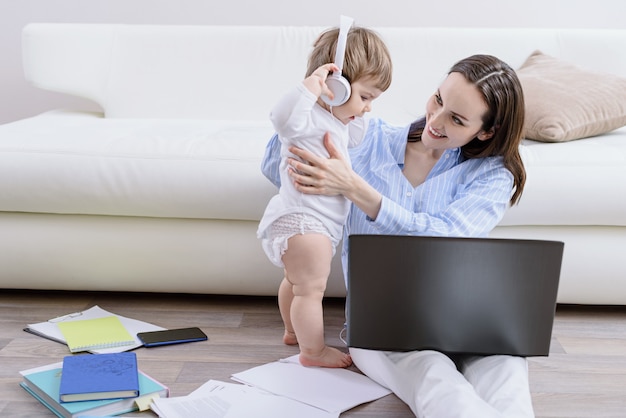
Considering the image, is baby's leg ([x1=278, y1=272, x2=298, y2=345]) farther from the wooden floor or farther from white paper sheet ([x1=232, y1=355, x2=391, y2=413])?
white paper sheet ([x1=232, y1=355, x2=391, y2=413])

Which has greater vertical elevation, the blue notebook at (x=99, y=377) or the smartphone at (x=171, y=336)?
the blue notebook at (x=99, y=377)

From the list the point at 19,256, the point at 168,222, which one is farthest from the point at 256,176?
the point at 19,256

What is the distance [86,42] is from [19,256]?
111 centimetres

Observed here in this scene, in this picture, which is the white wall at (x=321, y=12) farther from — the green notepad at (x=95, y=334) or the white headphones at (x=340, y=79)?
the white headphones at (x=340, y=79)

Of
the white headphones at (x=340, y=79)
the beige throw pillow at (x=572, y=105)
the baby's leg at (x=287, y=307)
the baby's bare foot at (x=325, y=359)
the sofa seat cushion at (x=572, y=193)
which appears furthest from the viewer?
the beige throw pillow at (x=572, y=105)

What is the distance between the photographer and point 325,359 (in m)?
1.88

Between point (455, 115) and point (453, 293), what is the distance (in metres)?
0.44

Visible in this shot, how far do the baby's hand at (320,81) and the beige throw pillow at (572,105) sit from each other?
107 centimetres

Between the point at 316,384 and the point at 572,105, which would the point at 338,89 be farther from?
the point at 572,105

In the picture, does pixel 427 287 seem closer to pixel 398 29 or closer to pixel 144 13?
pixel 398 29

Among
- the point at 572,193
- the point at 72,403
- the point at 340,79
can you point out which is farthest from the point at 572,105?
the point at 72,403

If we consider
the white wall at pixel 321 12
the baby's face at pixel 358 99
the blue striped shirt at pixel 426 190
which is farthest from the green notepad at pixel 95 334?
the white wall at pixel 321 12

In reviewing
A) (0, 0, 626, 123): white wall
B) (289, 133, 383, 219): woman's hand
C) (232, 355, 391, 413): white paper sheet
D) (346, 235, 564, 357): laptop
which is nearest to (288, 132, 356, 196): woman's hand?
(289, 133, 383, 219): woman's hand

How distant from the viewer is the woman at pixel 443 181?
5.20 ft
